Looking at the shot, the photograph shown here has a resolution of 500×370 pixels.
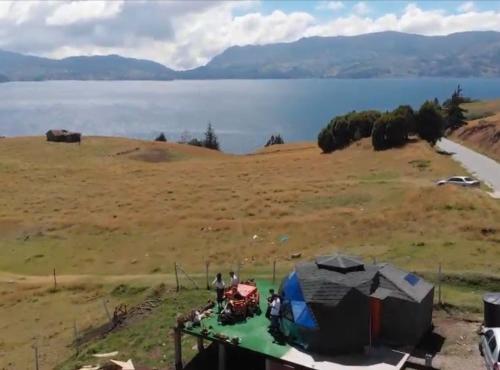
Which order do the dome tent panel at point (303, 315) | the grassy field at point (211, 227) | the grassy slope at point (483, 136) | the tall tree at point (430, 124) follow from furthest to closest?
the tall tree at point (430, 124) < the grassy slope at point (483, 136) < the grassy field at point (211, 227) < the dome tent panel at point (303, 315)

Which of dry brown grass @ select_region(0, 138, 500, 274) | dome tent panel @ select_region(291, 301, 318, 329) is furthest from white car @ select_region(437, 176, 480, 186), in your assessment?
dome tent panel @ select_region(291, 301, 318, 329)

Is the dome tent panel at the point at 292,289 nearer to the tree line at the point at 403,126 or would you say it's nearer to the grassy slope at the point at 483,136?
the grassy slope at the point at 483,136

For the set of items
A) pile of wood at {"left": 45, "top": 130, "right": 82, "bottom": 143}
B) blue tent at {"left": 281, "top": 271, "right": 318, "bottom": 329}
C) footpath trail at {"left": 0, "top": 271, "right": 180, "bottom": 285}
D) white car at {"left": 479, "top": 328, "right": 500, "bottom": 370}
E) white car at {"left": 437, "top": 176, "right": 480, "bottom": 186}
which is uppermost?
blue tent at {"left": 281, "top": 271, "right": 318, "bottom": 329}

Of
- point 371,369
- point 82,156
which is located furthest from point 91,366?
point 82,156

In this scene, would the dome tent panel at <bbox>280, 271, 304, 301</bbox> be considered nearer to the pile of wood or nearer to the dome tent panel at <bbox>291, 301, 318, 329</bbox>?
the dome tent panel at <bbox>291, 301, 318, 329</bbox>

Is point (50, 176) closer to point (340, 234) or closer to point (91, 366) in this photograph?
point (340, 234)

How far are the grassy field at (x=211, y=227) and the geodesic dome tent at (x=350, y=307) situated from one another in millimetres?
4988

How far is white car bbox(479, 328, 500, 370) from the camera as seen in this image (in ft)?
53.9

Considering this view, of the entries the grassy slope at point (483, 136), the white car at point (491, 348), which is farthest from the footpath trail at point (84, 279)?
the grassy slope at point (483, 136)

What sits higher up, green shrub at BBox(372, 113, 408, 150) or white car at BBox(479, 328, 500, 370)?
green shrub at BBox(372, 113, 408, 150)

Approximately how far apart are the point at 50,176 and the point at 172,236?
3520 cm

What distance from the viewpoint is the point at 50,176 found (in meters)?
70.6

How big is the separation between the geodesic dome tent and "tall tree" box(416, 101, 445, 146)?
55.1 metres

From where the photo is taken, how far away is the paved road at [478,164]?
50219 millimetres
